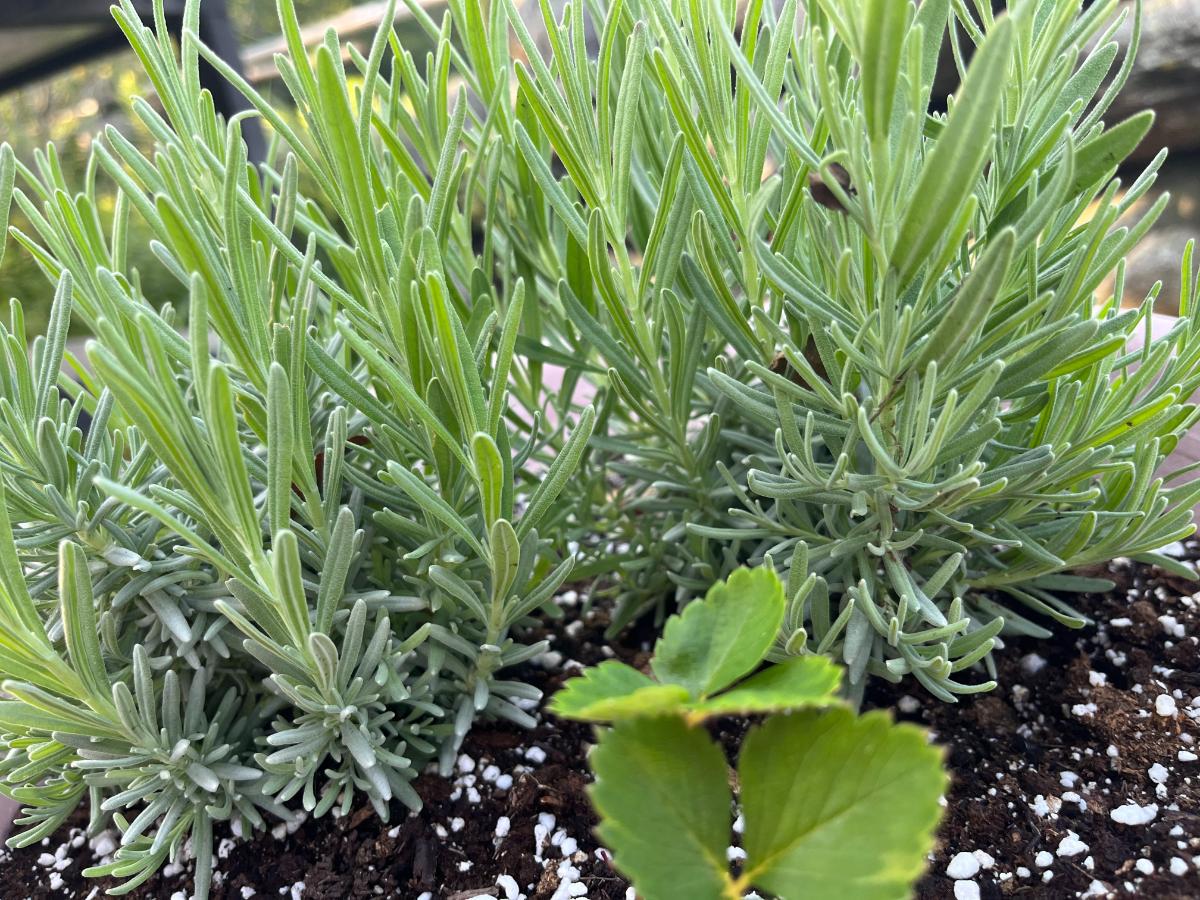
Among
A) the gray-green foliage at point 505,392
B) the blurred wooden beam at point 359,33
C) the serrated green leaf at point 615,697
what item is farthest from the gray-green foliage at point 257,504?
→ the blurred wooden beam at point 359,33

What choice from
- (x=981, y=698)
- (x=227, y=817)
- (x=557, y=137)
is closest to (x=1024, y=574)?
(x=981, y=698)

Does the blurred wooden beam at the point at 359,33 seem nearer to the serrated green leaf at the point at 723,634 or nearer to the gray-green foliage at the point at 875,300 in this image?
the gray-green foliage at the point at 875,300

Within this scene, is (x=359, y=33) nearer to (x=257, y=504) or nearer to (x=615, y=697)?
(x=257, y=504)

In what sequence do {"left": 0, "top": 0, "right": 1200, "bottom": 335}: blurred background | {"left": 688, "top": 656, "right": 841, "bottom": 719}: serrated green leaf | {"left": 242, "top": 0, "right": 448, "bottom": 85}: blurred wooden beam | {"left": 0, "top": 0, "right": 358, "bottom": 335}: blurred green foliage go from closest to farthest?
{"left": 688, "top": 656, "right": 841, "bottom": 719}: serrated green leaf
{"left": 0, "top": 0, "right": 1200, "bottom": 335}: blurred background
{"left": 0, "top": 0, "right": 358, "bottom": 335}: blurred green foliage
{"left": 242, "top": 0, "right": 448, "bottom": 85}: blurred wooden beam

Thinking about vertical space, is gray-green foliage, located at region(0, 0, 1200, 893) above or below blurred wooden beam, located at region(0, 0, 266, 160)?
below

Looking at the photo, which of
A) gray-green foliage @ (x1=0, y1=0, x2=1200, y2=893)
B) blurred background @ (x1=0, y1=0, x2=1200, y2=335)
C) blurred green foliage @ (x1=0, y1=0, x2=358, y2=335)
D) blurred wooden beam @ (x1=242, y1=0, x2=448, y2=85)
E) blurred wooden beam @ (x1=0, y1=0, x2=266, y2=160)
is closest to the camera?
gray-green foliage @ (x1=0, y1=0, x2=1200, y2=893)

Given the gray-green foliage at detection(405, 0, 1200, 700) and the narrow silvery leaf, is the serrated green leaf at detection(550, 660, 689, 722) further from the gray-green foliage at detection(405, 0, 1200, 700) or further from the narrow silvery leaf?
the narrow silvery leaf

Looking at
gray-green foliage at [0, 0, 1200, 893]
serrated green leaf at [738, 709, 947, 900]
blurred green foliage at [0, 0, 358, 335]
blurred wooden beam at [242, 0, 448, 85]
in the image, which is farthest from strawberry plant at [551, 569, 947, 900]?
blurred wooden beam at [242, 0, 448, 85]

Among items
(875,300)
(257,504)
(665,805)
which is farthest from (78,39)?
(665,805)

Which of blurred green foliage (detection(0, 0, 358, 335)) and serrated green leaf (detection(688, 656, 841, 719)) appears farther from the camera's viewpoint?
blurred green foliage (detection(0, 0, 358, 335))

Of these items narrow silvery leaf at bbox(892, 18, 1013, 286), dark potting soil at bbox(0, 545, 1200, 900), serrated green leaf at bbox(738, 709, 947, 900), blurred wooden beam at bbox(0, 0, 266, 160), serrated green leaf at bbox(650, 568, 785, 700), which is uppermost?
blurred wooden beam at bbox(0, 0, 266, 160)
